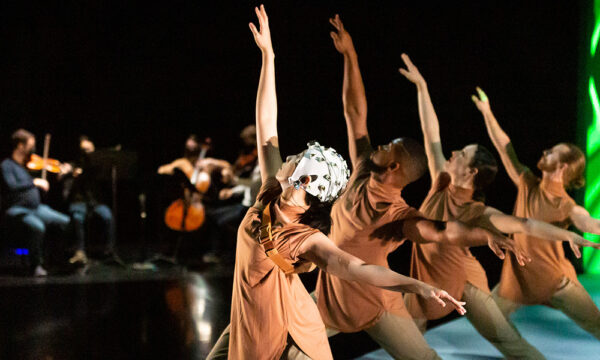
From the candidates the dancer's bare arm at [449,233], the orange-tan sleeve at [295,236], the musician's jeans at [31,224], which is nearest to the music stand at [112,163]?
the musician's jeans at [31,224]

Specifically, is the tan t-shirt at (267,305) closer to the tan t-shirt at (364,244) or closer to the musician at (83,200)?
the tan t-shirt at (364,244)

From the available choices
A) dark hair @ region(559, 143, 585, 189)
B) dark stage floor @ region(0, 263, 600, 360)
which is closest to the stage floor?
dark stage floor @ region(0, 263, 600, 360)

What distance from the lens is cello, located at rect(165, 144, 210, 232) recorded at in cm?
760

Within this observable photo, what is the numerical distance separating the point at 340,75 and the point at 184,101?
7.93ft

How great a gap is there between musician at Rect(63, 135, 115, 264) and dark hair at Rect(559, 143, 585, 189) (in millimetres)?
4859

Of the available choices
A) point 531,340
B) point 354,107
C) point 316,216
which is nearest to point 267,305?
point 316,216

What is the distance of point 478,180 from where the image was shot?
13.0 ft

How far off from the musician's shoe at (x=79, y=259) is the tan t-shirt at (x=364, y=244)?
4.79m

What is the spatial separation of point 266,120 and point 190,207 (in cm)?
491

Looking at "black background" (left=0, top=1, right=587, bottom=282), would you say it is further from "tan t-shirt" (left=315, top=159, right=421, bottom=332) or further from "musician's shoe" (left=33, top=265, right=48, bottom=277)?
"tan t-shirt" (left=315, top=159, right=421, bottom=332)

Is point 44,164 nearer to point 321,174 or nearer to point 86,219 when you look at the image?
point 86,219

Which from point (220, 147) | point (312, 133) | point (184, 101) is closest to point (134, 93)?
point (184, 101)

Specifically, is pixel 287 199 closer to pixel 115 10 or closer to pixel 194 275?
pixel 194 275

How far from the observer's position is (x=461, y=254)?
12.8 ft
